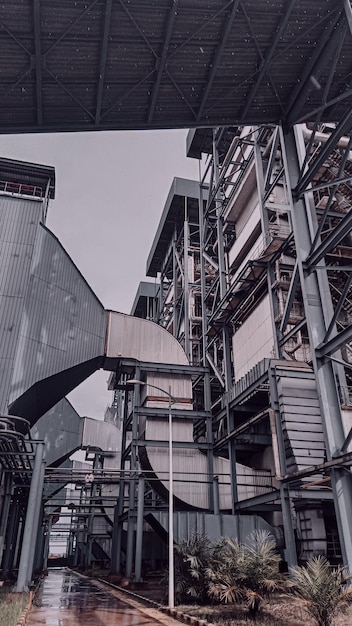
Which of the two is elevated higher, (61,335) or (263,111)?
(263,111)

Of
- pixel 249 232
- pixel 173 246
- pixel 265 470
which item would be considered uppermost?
pixel 173 246

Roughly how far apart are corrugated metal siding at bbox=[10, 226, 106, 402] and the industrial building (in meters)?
0.09

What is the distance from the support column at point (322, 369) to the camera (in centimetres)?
1420

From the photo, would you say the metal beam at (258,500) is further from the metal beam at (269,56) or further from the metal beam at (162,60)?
the metal beam at (162,60)

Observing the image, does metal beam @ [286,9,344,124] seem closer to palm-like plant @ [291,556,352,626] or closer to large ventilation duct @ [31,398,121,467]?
palm-like plant @ [291,556,352,626]

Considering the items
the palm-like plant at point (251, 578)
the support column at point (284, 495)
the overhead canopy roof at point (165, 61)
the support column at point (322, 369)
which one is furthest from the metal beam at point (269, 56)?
the palm-like plant at point (251, 578)

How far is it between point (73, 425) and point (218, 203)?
25956mm

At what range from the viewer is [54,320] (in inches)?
995

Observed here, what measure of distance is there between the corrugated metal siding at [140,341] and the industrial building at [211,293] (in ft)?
0.32

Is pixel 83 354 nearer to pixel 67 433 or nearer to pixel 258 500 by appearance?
pixel 258 500

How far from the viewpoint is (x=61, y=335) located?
25.5 metres

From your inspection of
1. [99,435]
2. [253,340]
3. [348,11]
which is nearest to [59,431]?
[99,435]

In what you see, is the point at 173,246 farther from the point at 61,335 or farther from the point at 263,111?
the point at 263,111

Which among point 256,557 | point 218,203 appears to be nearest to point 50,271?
point 256,557
